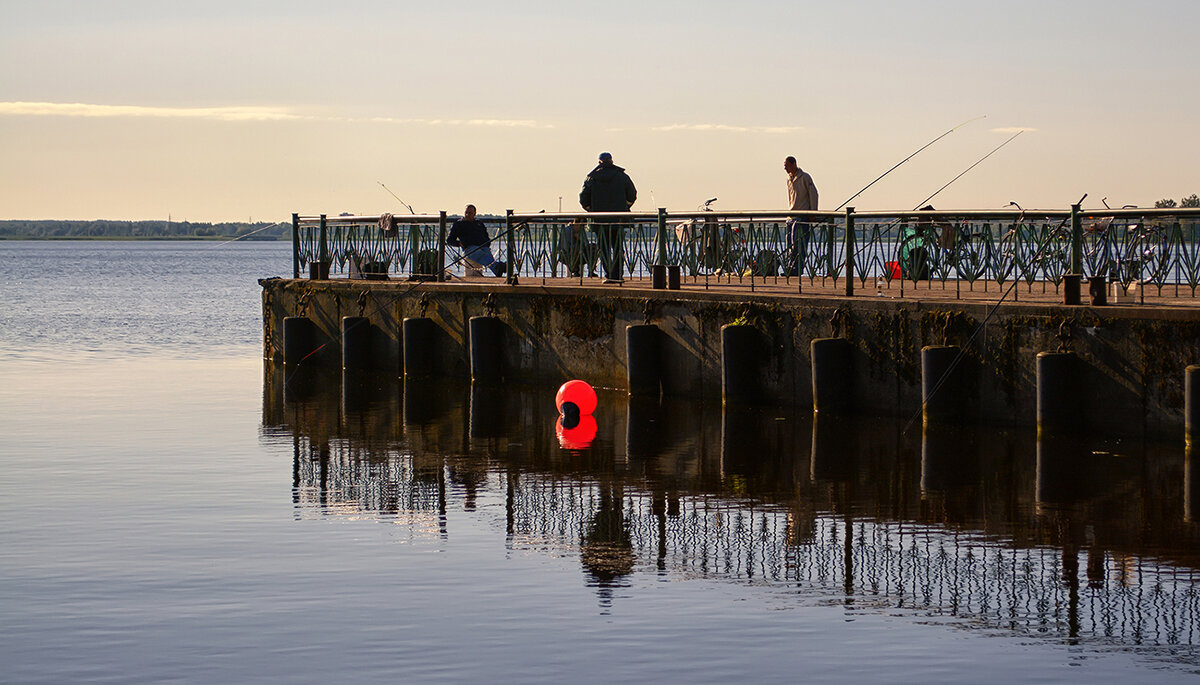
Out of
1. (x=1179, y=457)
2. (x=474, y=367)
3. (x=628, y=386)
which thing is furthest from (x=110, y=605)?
(x=474, y=367)

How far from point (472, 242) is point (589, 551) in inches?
572

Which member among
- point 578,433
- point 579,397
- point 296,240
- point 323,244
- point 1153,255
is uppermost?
point 296,240

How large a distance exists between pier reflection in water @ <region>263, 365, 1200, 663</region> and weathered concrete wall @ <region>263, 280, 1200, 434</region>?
375 millimetres

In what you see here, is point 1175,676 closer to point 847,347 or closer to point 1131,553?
point 1131,553

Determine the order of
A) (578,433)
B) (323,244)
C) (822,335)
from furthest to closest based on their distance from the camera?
(323,244) → (822,335) → (578,433)

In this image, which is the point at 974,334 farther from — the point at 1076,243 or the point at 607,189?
the point at 607,189

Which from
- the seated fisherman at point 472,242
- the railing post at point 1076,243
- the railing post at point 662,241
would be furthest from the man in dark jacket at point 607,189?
the railing post at point 1076,243

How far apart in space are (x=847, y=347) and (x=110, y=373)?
49.7 ft

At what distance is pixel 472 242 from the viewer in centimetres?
2580

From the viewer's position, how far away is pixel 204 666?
870cm

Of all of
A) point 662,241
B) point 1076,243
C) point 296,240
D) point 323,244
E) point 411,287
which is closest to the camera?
point 1076,243

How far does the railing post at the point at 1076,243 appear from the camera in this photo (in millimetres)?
16359

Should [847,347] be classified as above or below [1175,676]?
above

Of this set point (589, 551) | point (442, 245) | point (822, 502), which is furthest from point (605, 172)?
point (589, 551)
